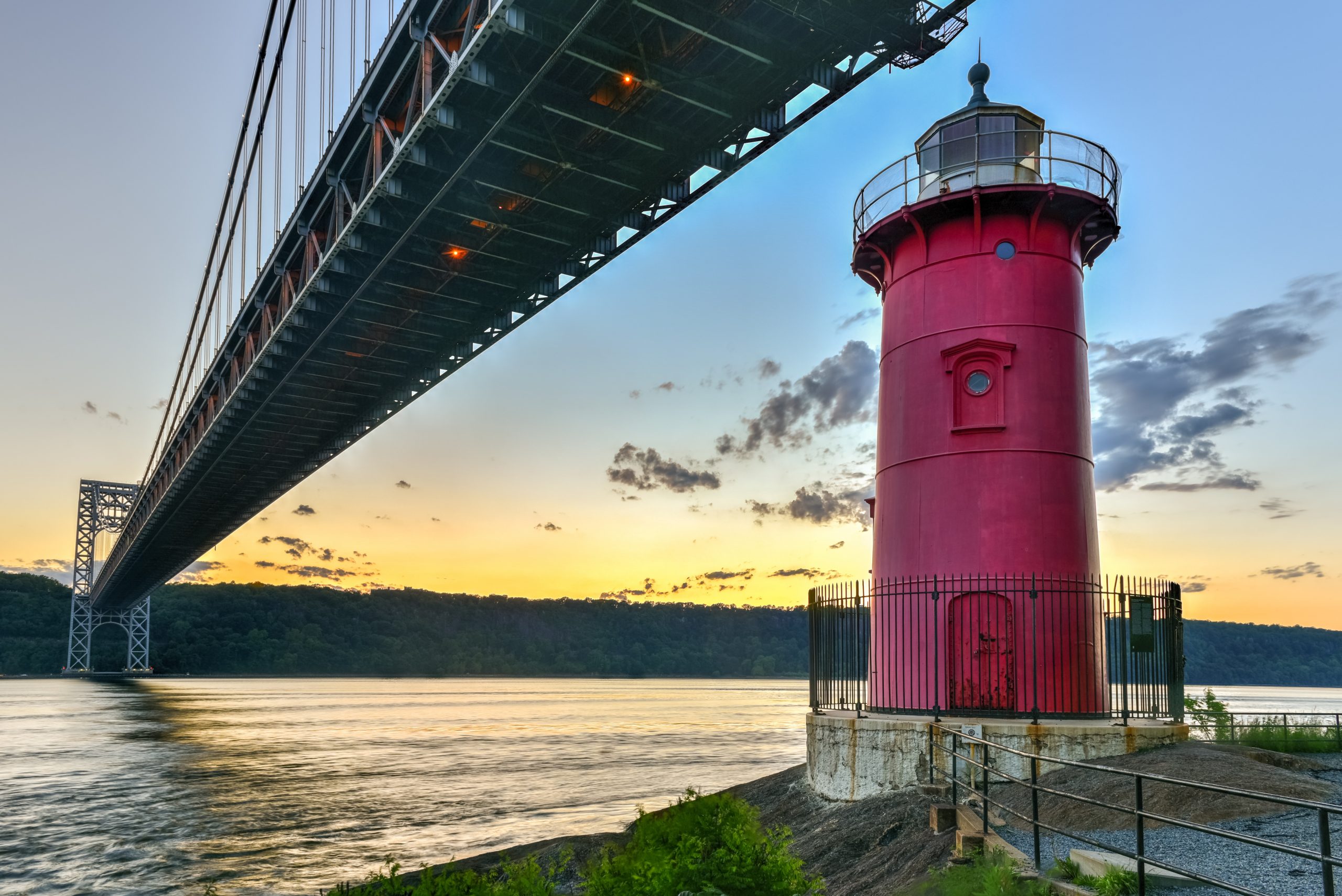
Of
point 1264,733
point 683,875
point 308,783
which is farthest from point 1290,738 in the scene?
point 308,783

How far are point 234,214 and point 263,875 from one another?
129 feet

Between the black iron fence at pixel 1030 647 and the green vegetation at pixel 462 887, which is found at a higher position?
the black iron fence at pixel 1030 647

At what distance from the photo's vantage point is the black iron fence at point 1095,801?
4805 mm

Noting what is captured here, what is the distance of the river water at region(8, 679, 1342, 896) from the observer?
52.9ft

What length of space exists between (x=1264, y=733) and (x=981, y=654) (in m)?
4.69

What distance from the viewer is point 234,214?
47.7 meters

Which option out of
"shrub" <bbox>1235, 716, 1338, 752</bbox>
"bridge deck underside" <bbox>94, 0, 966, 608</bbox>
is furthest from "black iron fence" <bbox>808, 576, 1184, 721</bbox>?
"bridge deck underside" <bbox>94, 0, 966, 608</bbox>

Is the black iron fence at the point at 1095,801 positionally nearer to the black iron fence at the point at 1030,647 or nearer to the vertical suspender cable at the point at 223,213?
the black iron fence at the point at 1030,647

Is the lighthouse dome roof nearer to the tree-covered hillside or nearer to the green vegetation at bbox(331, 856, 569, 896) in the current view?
the green vegetation at bbox(331, 856, 569, 896)

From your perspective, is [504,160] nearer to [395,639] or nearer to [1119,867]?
[1119,867]

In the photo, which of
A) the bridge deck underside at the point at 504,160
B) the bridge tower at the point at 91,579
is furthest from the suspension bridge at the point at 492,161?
the bridge tower at the point at 91,579

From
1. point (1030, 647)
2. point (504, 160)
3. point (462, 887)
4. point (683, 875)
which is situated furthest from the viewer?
point (504, 160)

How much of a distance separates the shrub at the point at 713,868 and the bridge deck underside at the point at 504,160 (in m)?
9.34

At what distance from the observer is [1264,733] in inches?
552
